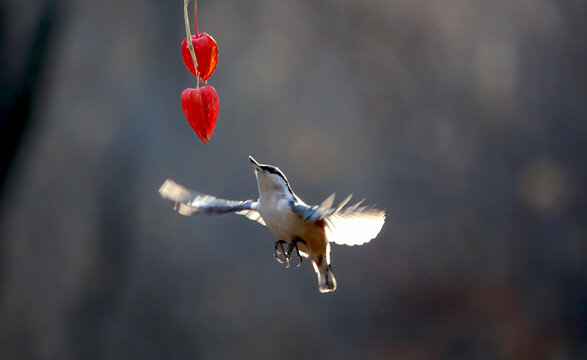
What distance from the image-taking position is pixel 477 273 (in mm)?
2814

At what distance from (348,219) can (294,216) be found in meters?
0.12

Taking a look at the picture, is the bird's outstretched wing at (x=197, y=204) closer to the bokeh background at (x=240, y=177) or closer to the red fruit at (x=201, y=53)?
the red fruit at (x=201, y=53)

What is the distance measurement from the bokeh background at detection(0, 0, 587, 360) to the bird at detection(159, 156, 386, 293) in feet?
4.01

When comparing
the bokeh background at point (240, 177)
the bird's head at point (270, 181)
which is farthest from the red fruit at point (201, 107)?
the bokeh background at point (240, 177)

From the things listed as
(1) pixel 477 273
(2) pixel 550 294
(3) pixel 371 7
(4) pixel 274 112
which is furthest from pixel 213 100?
(2) pixel 550 294

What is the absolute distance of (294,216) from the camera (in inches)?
49.9

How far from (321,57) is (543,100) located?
3.21ft

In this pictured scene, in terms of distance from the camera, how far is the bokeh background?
2.69m

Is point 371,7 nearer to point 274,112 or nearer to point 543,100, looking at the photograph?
point 274,112

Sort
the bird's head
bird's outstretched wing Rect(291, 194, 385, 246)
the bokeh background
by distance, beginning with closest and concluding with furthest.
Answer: bird's outstretched wing Rect(291, 194, 385, 246) → the bird's head → the bokeh background

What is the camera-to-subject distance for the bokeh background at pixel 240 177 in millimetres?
2689

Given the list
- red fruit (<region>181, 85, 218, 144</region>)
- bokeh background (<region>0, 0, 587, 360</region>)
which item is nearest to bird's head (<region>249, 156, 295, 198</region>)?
red fruit (<region>181, 85, 218, 144</region>)

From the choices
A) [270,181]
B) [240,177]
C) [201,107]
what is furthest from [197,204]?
[240,177]

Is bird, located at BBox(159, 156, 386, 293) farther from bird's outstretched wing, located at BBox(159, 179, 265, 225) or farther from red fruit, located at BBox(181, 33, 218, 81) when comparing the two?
red fruit, located at BBox(181, 33, 218, 81)
